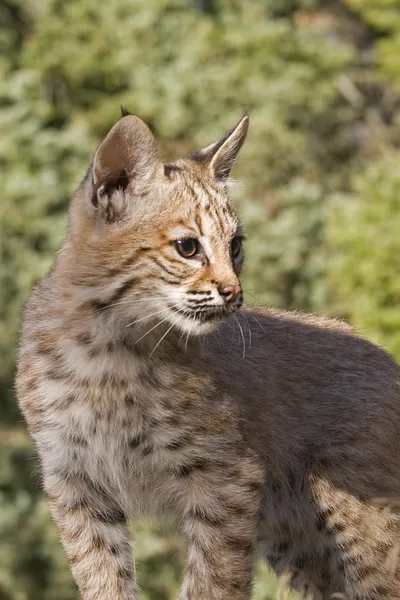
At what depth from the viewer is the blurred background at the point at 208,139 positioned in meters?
22.0

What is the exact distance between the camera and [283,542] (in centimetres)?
723

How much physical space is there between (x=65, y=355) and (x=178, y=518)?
1.06 metres

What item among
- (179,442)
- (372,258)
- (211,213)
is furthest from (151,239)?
(372,258)

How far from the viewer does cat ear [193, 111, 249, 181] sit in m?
6.64

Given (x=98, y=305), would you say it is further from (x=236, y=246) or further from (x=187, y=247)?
(x=236, y=246)

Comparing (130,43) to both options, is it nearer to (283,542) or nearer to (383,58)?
(383,58)

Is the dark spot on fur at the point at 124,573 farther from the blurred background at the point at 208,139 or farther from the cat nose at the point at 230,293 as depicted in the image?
the blurred background at the point at 208,139

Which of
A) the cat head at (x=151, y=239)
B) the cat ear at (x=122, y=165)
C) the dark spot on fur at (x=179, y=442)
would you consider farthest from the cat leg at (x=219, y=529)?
the cat ear at (x=122, y=165)

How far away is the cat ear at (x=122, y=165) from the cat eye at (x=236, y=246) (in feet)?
1.67

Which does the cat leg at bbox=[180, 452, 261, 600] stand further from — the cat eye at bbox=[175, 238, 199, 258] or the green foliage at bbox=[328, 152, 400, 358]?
the green foliage at bbox=[328, 152, 400, 358]

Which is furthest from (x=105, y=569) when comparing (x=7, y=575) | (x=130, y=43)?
(x=130, y=43)

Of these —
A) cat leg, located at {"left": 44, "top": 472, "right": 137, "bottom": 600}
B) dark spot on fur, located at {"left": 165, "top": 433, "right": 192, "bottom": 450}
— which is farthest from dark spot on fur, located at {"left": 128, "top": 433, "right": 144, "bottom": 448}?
cat leg, located at {"left": 44, "top": 472, "right": 137, "bottom": 600}

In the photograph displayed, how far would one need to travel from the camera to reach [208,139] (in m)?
28.5

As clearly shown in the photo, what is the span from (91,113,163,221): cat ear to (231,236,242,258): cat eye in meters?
0.51
